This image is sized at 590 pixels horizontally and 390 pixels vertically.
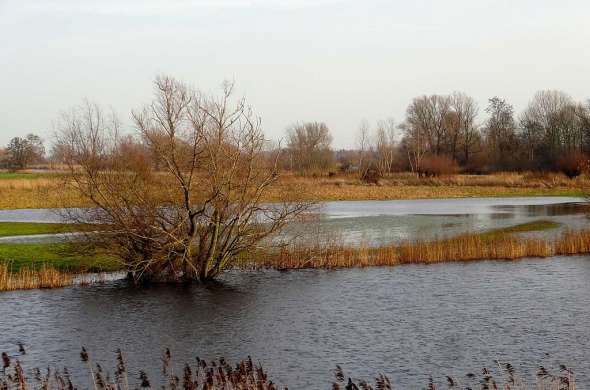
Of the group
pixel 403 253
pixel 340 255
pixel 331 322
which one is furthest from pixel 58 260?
pixel 403 253

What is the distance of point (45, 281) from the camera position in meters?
22.0

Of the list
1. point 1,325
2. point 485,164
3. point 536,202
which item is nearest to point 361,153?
point 485,164

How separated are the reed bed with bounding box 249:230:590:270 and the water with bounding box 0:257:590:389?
46.1 inches

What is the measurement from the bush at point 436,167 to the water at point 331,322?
2209 inches

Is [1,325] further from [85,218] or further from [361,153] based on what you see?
[361,153]

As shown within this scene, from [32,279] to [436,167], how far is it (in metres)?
63.7

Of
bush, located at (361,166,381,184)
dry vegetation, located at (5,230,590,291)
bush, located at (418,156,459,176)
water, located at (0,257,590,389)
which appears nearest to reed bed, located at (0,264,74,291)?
dry vegetation, located at (5,230,590,291)

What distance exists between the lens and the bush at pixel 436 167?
7969 centimetres

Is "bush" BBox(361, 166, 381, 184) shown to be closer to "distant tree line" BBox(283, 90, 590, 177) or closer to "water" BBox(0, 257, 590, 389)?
"distant tree line" BBox(283, 90, 590, 177)

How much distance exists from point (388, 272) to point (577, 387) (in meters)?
12.7

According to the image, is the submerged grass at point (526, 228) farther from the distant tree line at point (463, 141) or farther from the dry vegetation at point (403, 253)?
the distant tree line at point (463, 141)

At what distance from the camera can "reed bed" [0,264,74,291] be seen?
21.6m

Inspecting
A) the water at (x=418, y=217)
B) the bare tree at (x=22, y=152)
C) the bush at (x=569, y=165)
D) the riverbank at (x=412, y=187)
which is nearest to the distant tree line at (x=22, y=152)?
the bare tree at (x=22, y=152)

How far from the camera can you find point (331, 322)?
55.9 ft
